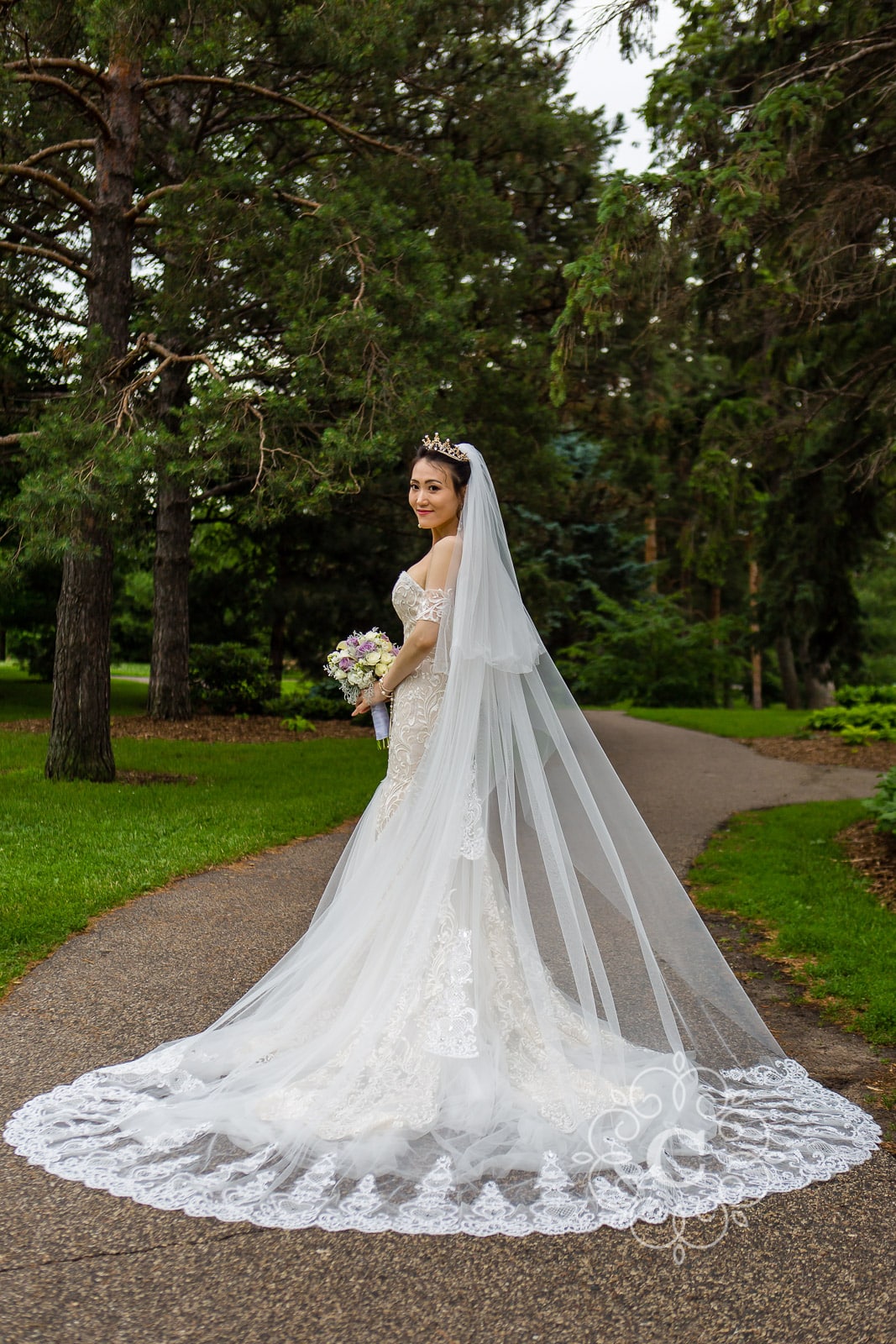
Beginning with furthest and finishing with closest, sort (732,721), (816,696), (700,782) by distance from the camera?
(816,696), (732,721), (700,782)

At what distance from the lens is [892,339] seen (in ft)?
37.3

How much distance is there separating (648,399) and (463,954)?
22975 millimetres

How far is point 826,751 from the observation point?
16.2m

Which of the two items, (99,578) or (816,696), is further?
(816,696)

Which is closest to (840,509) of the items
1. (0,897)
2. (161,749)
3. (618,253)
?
(618,253)

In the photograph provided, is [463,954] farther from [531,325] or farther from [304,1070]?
[531,325]

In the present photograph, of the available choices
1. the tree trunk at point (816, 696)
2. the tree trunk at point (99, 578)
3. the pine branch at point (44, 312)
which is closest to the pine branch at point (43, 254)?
the tree trunk at point (99, 578)

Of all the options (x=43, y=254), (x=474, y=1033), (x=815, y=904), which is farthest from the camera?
(x=43, y=254)

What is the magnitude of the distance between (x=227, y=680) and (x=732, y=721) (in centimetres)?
972

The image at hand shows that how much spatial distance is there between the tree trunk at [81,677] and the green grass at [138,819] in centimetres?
37

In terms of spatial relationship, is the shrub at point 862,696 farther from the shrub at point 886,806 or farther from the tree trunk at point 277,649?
the shrub at point 886,806

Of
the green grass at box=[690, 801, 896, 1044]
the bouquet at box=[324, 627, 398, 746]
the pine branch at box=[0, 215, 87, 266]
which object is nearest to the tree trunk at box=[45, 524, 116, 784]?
the pine branch at box=[0, 215, 87, 266]

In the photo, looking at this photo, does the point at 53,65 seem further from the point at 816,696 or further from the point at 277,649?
the point at 816,696

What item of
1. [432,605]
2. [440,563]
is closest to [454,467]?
[440,563]
